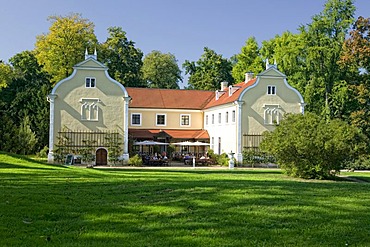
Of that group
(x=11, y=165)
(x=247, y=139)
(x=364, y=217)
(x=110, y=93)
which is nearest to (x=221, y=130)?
(x=247, y=139)

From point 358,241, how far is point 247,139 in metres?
31.8

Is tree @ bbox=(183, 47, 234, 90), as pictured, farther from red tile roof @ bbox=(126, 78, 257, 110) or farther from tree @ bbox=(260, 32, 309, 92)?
tree @ bbox=(260, 32, 309, 92)

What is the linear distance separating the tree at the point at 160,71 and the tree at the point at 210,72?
6605 millimetres

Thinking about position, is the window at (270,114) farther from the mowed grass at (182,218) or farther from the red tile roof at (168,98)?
the mowed grass at (182,218)

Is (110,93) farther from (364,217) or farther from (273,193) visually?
(364,217)

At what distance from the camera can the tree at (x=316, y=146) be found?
21.6 metres

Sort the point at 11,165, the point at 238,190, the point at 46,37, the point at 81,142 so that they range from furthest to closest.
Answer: the point at 46,37 → the point at 81,142 → the point at 11,165 → the point at 238,190

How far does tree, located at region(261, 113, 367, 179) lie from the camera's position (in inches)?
852

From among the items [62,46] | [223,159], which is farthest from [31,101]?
[223,159]

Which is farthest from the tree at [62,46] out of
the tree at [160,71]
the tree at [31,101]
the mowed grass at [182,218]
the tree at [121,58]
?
the mowed grass at [182,218]

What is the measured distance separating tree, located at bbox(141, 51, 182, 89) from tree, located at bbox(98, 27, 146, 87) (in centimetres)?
1099

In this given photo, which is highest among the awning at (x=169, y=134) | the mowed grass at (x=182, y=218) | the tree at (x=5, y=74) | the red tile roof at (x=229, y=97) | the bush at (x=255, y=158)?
the tree at (x=5, y=74)

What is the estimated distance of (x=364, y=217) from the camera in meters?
8.24

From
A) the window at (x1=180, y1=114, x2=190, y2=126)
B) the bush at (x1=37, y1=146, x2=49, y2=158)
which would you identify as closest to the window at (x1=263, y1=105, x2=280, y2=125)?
the window at (x1=180, y1=114, x2=190, y2=126)
